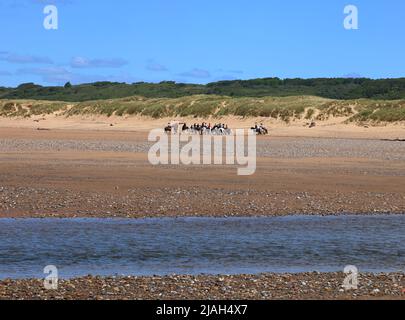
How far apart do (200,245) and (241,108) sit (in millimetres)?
54963

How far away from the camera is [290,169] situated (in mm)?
27359

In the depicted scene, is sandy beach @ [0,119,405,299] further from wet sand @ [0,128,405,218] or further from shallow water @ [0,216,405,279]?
shallow water @ [0,216,405,279]

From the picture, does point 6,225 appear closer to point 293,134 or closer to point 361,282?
point 361,282

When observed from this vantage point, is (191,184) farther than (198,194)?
Yes

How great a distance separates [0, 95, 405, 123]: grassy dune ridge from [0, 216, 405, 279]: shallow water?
135ft

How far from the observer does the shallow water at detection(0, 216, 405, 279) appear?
41.6ft

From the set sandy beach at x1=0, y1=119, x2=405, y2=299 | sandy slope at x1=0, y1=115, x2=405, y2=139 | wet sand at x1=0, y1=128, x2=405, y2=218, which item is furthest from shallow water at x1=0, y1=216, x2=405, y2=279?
sandy slope at x1=0, y1=115, x2=405, y2=139

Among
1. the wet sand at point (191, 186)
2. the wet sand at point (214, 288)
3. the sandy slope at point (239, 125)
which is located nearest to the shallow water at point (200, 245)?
the wet sand at point (214, 288)

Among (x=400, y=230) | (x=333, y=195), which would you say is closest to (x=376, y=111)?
(x=333, y=195)

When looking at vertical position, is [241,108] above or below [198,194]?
above

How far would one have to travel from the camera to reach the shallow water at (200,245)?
1267 cm

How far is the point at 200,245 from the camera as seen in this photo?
1456 centimetres

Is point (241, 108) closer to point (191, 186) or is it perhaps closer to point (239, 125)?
point (239, 125)

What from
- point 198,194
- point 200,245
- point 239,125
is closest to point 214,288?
point 200,245
